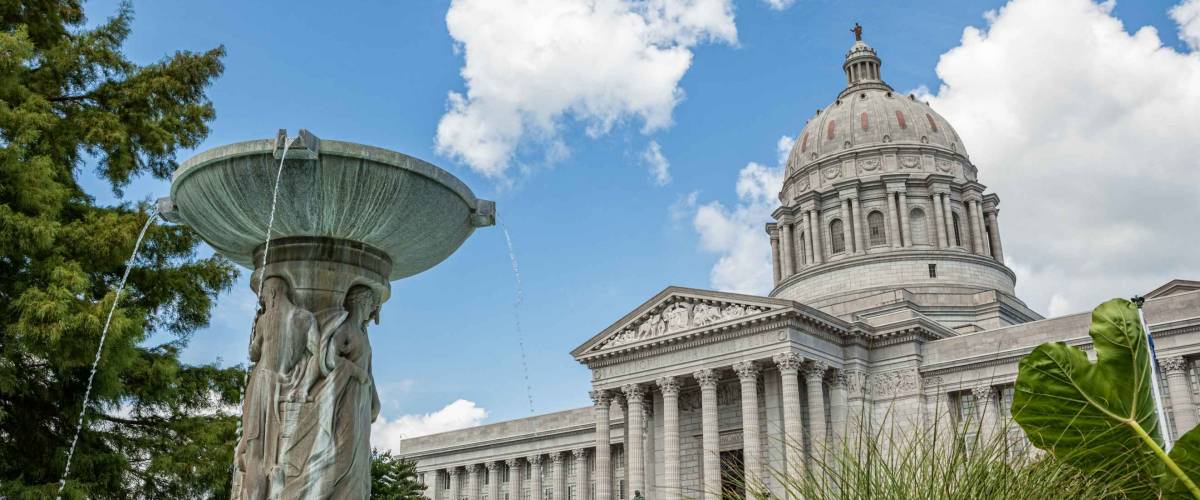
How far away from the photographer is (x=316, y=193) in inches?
368

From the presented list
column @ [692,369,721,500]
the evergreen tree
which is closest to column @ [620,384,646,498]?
column @ [692,369,721,500]

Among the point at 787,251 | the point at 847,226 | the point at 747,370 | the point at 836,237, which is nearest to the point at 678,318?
the point at 747,370

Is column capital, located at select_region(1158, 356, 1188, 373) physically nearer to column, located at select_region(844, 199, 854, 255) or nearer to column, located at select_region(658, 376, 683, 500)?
column, located at select_region(658, 376, 683, 500)

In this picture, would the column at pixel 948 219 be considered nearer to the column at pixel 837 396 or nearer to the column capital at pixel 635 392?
the column at pixel 837 396

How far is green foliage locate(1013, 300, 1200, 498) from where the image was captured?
435cm

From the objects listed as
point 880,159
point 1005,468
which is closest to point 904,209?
point 880,159

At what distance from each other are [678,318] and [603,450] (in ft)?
23.4

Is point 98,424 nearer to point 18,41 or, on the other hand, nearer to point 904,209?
point 18,41

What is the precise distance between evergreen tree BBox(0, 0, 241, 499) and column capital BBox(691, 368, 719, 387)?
24.5 metres

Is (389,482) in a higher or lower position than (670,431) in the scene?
lower

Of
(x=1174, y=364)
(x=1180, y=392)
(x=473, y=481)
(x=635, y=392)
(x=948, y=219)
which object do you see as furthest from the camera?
(x=473, y=481)

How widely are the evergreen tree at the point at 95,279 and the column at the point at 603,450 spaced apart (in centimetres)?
2677

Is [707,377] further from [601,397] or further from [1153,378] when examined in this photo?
[1153,378]

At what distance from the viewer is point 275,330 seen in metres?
9.08
